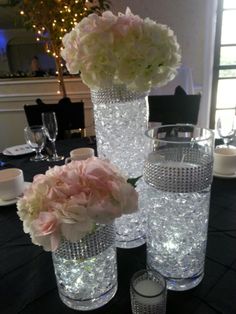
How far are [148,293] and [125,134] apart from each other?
350 millimetres

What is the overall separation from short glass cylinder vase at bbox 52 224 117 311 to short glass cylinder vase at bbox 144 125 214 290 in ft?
0.35

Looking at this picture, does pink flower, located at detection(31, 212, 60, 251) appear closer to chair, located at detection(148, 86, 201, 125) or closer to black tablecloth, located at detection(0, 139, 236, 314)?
black tablecloth, located at detection(0, 139, 236, 314)

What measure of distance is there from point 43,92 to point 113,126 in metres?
2.77

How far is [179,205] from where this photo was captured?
1.86ft

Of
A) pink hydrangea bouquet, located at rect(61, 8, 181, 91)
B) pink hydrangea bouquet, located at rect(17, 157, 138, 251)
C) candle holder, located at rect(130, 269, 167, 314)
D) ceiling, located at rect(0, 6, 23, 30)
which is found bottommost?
candle holder, located at rect(130, 269, 167, 314)

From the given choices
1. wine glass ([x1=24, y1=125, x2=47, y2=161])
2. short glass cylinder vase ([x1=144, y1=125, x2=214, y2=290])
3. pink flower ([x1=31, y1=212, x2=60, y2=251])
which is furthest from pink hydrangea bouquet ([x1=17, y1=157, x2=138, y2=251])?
wine glass ([x1=24, y1=125, x2=47, y2=161])

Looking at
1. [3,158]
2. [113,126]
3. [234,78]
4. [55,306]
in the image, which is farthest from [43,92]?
[55,306]

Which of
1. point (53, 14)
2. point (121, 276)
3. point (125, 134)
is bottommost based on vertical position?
point (121, 276)

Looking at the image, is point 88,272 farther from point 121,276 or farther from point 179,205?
point 179,205

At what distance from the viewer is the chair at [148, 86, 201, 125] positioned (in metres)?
1.96

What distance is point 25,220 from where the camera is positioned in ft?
1.60

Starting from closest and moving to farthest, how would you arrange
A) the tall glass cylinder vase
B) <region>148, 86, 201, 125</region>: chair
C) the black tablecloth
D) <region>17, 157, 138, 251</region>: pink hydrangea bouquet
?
<region>17, 157, 138, 251</region>: pink hydrangea bouquet → the black tablecloth → the tall glass cylinder vase → <region>148, 86, 201, 125</region>: chair

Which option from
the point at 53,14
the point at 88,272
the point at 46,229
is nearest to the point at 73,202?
the point at 46,229

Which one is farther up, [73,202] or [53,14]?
[53,14]
